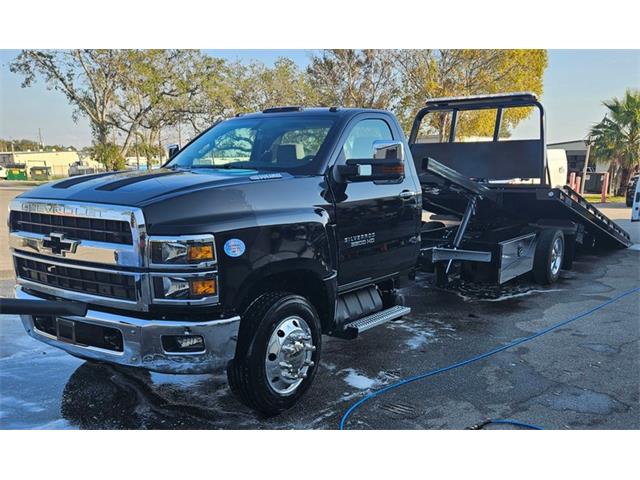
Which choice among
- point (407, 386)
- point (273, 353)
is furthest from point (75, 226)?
point (407, 386)

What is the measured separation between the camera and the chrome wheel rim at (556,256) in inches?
342

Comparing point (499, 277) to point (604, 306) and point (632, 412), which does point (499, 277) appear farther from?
point (632, 412)

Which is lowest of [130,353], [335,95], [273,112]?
[130,353]

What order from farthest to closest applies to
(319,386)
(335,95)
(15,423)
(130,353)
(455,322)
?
(335,95), (455,322), (319,386), (15,423), (130,353)

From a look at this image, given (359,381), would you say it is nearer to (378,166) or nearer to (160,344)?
(378,166)

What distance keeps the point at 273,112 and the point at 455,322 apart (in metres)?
3.20

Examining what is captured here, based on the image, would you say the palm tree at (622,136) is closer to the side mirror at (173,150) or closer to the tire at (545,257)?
the tire at (545,257)

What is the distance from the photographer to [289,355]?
400 cm

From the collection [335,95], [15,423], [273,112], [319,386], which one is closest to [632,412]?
[319,386]

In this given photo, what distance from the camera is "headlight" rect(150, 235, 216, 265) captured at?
338cm

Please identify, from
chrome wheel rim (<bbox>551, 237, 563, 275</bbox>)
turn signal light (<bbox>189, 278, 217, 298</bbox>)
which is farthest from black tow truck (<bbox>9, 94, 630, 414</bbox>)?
chrome wheel rim (<bbox>551, 237, 563, 275</bbox>)

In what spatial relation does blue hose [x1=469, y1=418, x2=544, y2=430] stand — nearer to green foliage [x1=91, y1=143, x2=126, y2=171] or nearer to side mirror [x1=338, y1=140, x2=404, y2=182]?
side mirror [x1=338, y1=140, x2=404, y2=182]

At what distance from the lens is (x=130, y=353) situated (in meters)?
3.46

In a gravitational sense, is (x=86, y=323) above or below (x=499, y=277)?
above
